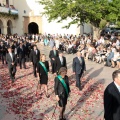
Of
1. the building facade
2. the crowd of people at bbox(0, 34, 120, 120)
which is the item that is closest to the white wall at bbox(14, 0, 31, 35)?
the building facade

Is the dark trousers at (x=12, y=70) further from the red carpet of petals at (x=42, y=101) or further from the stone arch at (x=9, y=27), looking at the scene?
the stone arch at (x=9, y=27)

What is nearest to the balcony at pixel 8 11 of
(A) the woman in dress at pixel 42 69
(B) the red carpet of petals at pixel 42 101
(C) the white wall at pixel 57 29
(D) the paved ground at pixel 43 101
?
(C) the white wall at pixel 57 29

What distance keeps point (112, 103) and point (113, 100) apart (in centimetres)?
7

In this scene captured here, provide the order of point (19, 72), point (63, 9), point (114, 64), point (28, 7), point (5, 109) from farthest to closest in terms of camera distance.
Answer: point (28, 7), point (63, 9), point (114, 64), point (19, 72), point (5, 109)

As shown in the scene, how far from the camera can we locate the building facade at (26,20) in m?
38.5

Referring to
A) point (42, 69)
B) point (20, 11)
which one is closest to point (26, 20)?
point (20, 11)

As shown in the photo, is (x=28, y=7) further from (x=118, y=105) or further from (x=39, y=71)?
(x=118, y=105)

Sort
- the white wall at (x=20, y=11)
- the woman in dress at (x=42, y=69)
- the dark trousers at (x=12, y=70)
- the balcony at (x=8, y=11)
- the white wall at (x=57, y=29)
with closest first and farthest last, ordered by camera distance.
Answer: the woman in dress at (x=42, y=69) < the dark trousers at (x=12, y=70) < the balcony at (x=8, y=11) < the white wall at (x=57, y=29) < the white wall at (x=20, y=11)

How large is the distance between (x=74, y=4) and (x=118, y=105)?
766 inches

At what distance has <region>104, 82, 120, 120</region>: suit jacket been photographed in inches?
185

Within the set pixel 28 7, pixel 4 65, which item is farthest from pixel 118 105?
pixel 28 7

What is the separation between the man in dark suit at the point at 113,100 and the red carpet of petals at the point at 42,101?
2.86 metres

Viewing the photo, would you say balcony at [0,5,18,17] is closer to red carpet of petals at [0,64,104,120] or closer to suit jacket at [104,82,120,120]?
red carpet of petals at [0,64,104,120]

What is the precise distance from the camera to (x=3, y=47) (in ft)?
55.6
